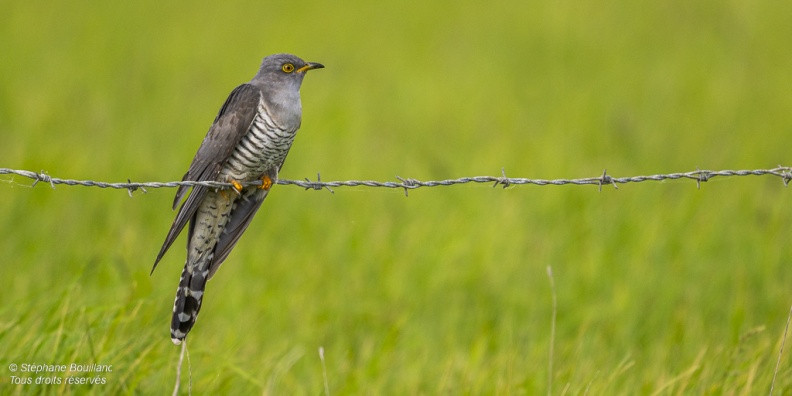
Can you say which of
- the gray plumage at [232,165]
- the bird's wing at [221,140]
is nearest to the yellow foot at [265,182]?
the gray plumage at [232,165]

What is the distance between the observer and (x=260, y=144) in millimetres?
4270

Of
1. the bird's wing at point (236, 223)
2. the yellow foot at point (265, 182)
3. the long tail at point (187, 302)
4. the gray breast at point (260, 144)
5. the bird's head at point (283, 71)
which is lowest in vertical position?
the long tail at point (187, 302)

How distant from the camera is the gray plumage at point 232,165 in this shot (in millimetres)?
4223

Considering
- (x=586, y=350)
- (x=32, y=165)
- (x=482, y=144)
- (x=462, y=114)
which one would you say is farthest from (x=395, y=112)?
(x=586, y=350)

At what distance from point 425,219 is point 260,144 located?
3060 mm

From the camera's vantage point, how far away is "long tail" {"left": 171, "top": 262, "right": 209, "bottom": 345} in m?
4.01

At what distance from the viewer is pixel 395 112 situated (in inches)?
400

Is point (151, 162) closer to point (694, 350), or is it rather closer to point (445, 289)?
point (445, 289)

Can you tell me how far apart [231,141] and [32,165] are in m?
3.66

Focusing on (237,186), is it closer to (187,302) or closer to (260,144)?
(260,144)

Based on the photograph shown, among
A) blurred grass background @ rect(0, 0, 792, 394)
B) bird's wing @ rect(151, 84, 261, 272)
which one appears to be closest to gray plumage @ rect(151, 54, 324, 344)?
bird's wing @ rect(151, 84, 261, 272)

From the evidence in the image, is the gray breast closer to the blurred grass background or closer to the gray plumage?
the gray plumage

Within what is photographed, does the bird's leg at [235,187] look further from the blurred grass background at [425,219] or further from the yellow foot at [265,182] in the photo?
the blurred grass background at [425,219]

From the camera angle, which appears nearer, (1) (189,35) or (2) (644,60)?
(2) (644,60)
